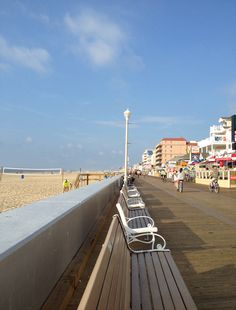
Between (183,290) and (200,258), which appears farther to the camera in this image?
(200,258)

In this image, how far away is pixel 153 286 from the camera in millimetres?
3678

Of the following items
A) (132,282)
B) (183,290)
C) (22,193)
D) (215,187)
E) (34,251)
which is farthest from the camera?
(22,193)

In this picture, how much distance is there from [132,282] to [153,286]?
0.76 feet

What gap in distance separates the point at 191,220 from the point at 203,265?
454cm

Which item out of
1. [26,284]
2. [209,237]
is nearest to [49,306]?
[26,284]

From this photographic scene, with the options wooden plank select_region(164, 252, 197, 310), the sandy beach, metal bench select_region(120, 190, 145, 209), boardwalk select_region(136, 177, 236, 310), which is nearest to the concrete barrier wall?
wooden plank select_region(164, 252, 197, 310)

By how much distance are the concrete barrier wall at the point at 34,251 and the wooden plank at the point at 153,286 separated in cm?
99

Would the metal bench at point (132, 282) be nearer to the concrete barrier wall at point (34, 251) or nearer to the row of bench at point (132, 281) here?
the row of bench at point (132, 281)

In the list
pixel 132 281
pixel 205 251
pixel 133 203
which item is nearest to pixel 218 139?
pixel 133 203

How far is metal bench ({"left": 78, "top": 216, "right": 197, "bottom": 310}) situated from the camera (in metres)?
1.91

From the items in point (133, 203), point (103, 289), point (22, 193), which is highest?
point (103, 289)

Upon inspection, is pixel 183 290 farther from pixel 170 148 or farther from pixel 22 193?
pixel 170 148

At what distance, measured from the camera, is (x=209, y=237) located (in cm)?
761

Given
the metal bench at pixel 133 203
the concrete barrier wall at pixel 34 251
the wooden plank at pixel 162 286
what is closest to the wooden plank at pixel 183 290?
the wooden plank at pixel 162 286
